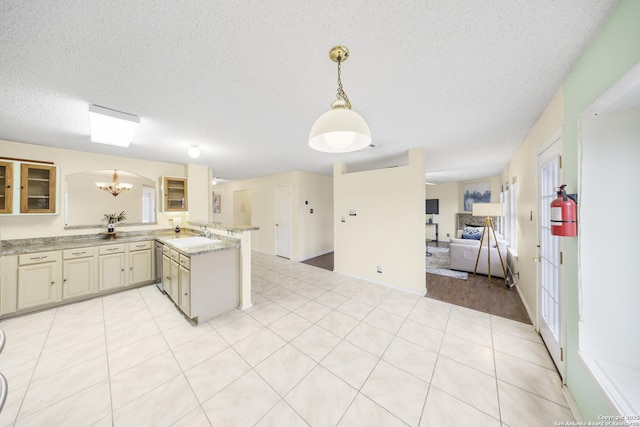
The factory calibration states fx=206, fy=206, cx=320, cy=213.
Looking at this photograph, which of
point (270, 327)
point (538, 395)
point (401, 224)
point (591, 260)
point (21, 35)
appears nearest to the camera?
point (21, 35)

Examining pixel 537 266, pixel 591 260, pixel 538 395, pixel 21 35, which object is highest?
pixel 21 35

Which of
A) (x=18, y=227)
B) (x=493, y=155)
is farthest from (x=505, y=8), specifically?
(x=18, y=227)

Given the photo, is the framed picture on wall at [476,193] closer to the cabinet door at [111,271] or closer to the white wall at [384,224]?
the white wall at [384,224]

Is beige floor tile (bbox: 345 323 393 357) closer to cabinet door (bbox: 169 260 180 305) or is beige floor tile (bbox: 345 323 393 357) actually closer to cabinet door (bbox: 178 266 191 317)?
cabinet door (bbox: 178 266 191 317)

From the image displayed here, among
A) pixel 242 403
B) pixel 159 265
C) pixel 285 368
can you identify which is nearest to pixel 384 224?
pixel 285 368

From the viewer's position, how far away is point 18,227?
10.1ft

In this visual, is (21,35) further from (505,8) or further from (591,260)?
(591,260)

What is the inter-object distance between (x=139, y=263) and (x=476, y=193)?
956cm

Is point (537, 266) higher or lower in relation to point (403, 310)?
higher

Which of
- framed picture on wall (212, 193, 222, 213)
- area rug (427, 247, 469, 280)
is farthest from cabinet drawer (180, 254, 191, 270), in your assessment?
framed picture on wall (212, 193, 222, 213)

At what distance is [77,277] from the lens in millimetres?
3039

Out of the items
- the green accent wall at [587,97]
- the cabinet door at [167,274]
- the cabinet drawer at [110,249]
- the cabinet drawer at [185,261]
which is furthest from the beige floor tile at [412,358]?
the cabinet drawer at [110,249]

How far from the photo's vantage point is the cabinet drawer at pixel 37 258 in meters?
2.67

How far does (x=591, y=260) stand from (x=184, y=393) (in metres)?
3.02
